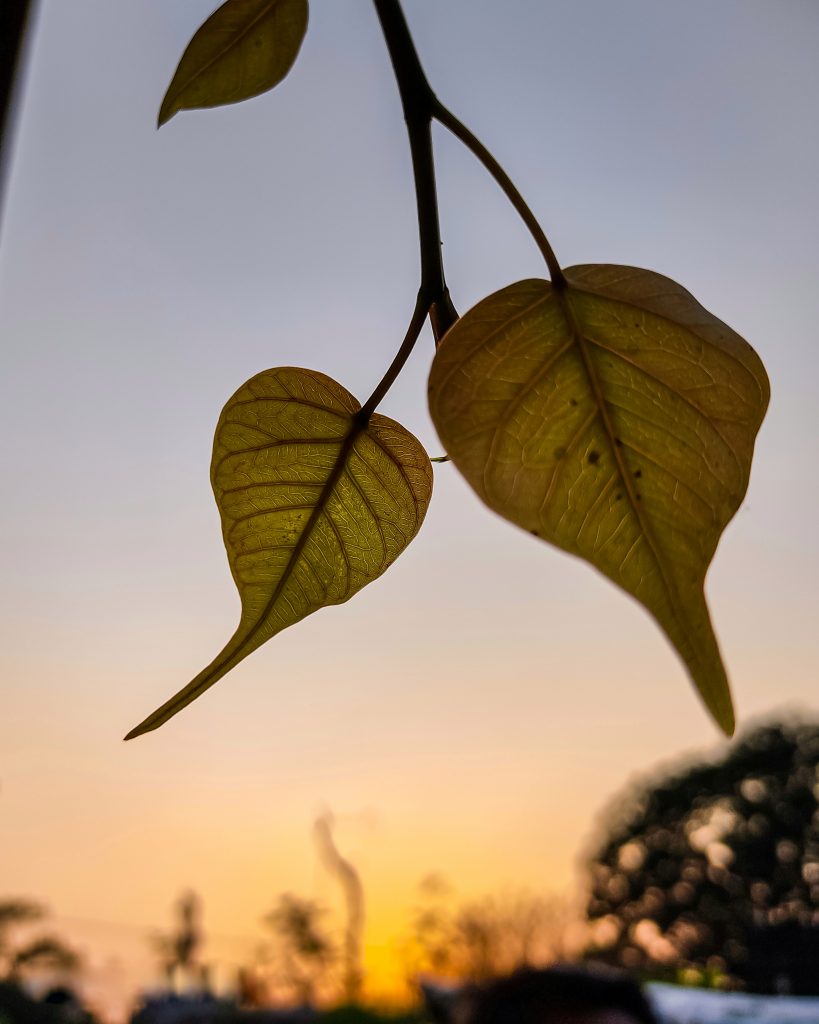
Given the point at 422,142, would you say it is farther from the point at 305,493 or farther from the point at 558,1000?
the point at 558,1000

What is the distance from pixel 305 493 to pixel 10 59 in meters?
0.10

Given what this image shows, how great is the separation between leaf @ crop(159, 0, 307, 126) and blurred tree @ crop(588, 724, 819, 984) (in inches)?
225

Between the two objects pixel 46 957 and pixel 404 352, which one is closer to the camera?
pixel 404 352

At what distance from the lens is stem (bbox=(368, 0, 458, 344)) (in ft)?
0.51

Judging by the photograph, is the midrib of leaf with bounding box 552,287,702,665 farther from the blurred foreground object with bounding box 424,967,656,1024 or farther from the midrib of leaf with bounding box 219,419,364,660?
the blurred foreground object with bounding box 424,967,656,1024

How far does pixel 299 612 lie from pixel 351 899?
5825 millimetres

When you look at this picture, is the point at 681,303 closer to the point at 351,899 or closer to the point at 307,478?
the point at 307,478

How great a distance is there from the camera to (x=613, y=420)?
170 millimetres

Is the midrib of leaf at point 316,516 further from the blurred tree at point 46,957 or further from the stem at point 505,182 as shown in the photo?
the blurred tree at point 46,957

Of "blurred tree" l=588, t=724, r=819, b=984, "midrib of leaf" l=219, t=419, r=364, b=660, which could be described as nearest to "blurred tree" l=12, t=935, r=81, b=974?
"blurred tree" l=588, t=724, r=819, b=984

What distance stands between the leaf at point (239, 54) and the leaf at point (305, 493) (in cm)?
6

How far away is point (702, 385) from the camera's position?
17 cm

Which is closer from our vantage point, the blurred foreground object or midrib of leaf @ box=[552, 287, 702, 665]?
midrib of leaf @ box=[552, 287, 702, 665]

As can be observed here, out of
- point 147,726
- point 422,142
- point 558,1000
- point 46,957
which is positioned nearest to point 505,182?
point 422,142
